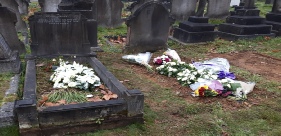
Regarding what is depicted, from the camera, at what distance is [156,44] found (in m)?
7.47

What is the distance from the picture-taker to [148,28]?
23.4 feet

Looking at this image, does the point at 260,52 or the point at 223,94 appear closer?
the point at 223,94

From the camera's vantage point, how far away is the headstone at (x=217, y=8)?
12273 mm

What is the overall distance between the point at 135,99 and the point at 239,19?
6947mm

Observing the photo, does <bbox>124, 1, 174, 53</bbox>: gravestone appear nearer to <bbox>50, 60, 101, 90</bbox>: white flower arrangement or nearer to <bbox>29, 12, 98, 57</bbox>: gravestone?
<bbox>29, 12, 98, 57</bbox>: gravestone

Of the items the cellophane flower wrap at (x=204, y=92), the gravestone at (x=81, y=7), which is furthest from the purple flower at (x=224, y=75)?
the gravestone at (x=81, y=7)

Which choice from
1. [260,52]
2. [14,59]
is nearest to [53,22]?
[14,59]

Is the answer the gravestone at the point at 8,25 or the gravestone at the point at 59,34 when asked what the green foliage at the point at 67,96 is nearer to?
the gravestone at the point at 59,34

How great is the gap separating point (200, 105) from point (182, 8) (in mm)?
8850

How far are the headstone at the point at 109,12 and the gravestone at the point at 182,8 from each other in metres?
3.08

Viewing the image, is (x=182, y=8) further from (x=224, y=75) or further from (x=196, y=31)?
(x=224, y=75)

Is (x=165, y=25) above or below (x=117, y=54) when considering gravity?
above

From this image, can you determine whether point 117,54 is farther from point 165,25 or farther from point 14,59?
point 14,59

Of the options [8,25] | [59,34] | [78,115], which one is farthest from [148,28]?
[78,115]
